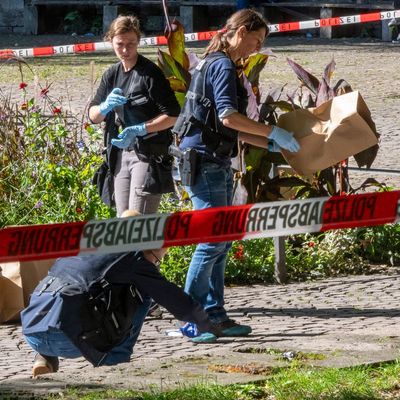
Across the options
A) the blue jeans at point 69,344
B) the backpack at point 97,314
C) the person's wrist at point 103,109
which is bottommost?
the blue jeans at point 69,344

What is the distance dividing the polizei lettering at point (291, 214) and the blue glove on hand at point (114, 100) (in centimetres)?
167

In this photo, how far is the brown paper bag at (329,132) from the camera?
7105mm

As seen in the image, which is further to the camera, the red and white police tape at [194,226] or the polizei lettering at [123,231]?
the polizei lettering at [123,231]

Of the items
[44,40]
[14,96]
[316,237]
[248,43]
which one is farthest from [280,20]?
[248,43]

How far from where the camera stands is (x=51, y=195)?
9.17 m

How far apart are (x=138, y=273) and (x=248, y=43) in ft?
5.39

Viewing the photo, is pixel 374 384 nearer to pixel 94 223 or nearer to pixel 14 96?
pixel 94 223

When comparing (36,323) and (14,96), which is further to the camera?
(14,96)

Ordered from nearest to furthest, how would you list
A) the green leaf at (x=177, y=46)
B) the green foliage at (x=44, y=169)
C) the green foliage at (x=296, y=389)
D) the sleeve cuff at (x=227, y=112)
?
1. the green foliage at (x=296, y=389)
2. the sleeve cuff at (x=227, y=112)
3. the green foliage at (x=44, y=169)
4. the green leaf at (x=177, y=46)

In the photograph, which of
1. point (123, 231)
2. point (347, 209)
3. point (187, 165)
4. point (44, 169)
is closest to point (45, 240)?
point (123, 231)

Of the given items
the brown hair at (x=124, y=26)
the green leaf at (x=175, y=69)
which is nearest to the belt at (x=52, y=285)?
the brown hair at (x=124, y=26)

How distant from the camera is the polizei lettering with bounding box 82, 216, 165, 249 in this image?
5.64 m

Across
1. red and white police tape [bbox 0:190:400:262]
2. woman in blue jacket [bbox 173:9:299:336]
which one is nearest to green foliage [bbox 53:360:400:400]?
red and white police tape [bbox 0:190:400:262]

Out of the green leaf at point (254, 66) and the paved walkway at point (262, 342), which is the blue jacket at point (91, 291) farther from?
the green leaf at point (254, 66)
